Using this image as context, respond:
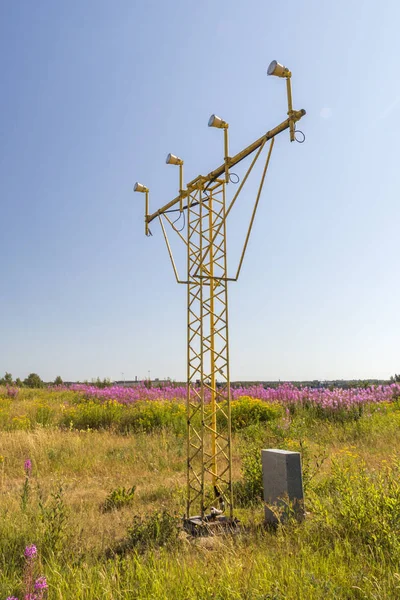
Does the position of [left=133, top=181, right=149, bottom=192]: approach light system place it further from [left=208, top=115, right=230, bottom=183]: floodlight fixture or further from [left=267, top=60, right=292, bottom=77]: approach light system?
[left=267, top=60, right=292, bottom=77]: approach light system

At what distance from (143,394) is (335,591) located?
44.2 ft

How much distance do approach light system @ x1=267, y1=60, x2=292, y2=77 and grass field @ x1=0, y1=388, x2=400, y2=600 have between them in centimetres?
406

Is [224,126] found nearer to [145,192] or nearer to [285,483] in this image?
[145,192]

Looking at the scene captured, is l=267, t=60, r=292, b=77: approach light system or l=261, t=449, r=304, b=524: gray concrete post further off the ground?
l=267, t=60, r=292, b=77: approach light system

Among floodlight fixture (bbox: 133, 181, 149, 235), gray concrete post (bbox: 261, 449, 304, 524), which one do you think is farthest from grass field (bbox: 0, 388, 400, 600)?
floodlight fixture (bbox: 133, 181, 149, 235)

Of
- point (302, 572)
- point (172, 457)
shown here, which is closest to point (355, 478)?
point (302, 572)

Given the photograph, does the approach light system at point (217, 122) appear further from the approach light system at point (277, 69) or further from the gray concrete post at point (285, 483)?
the gray concrete post at point (285, 483)

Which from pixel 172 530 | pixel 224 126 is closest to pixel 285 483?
pixel 172 530

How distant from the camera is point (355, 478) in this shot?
18.6ft

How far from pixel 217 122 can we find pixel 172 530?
449cm

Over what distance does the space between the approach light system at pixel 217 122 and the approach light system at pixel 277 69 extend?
967mm

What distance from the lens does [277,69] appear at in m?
4.60

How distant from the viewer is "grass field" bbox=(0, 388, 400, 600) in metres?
3.46

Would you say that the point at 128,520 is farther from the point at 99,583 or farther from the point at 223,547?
the point at 99,583
